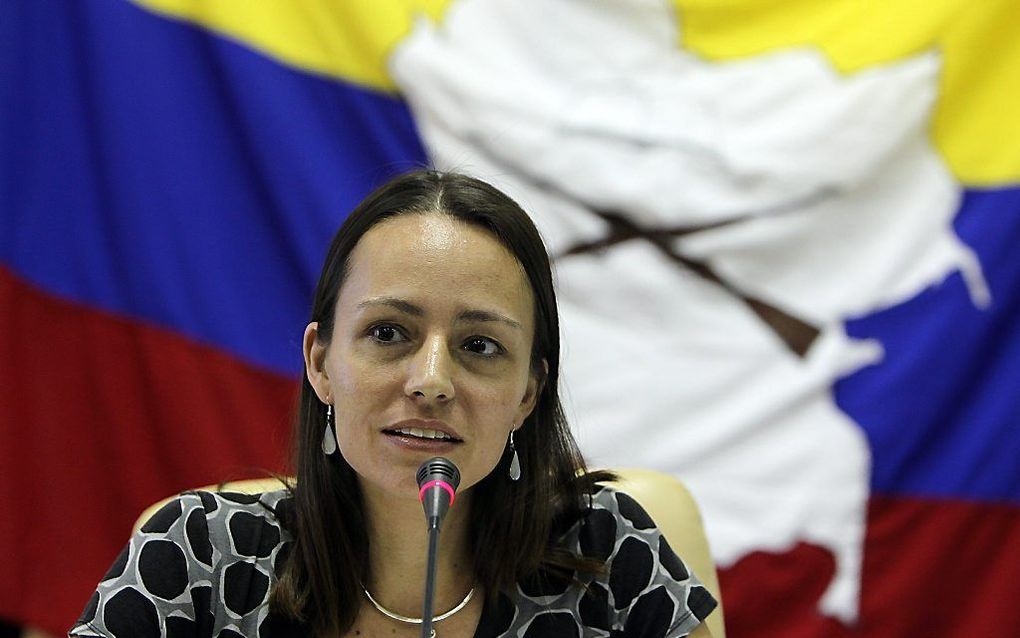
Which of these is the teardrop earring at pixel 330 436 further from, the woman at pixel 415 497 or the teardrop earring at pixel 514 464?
the teardrop earring at pixel 514 464

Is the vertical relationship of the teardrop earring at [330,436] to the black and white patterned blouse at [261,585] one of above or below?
above

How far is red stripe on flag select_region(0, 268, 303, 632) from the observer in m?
2.14

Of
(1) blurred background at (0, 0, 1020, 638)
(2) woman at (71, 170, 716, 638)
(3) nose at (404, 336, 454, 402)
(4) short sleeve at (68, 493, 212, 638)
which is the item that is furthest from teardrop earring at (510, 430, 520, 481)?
(1) blurred background at (0, 0, 1020, 638)

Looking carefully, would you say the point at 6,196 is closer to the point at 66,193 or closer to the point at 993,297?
the point at 66,193

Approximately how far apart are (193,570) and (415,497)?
29cm

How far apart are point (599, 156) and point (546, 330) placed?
86 cm

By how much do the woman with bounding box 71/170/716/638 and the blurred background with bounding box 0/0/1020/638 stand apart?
723 millimetres

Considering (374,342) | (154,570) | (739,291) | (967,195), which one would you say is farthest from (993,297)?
(154,570)

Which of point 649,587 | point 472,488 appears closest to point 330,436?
point 472,488

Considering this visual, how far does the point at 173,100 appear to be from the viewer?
217 centimetres

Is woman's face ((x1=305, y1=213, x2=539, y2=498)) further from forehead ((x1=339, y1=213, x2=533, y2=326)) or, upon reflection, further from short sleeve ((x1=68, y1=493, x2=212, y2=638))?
short sleeve ((x1=68, y1=493, x2=212, y2=638))

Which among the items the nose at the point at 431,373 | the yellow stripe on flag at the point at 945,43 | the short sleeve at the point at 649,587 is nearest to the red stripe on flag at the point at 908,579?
the yellow stripe on flag at the point at 945,43

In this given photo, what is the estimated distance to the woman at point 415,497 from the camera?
1178 millimetres

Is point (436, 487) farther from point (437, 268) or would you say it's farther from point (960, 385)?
point (960, 385)
